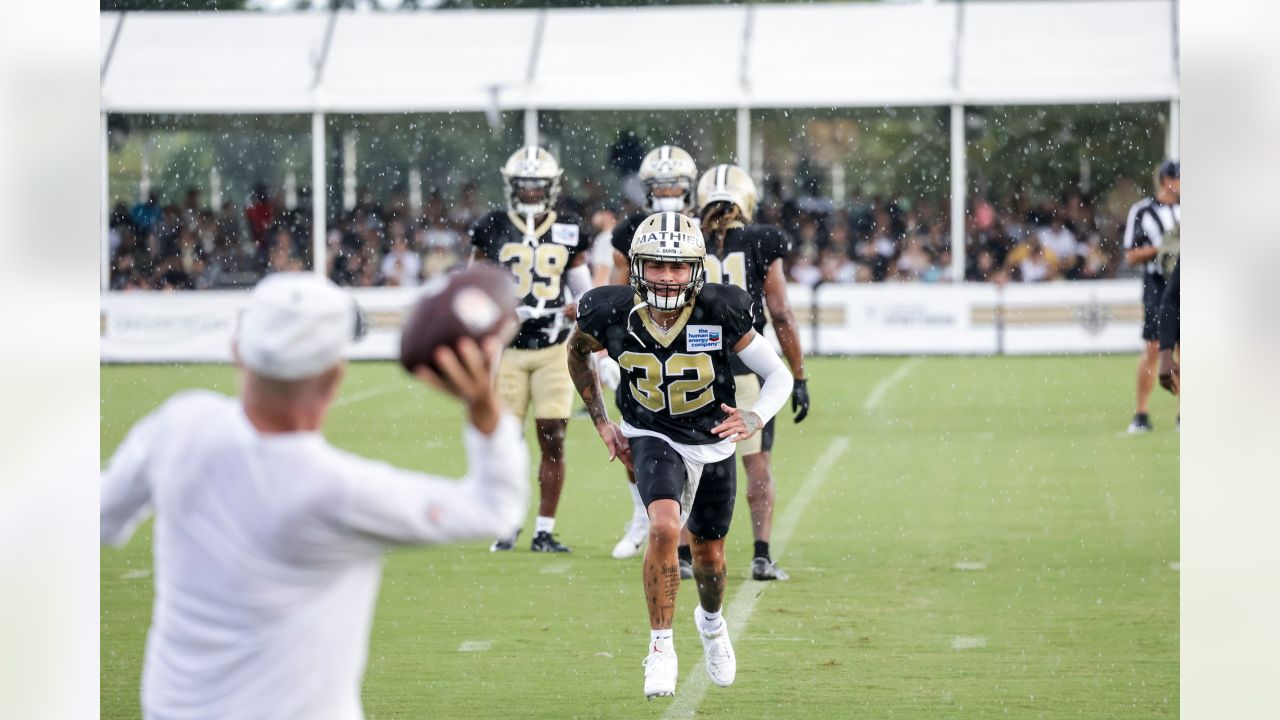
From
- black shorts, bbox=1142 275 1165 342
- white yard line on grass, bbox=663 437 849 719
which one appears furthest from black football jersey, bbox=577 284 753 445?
A: black shorts, bbox=1142 275 1165 342

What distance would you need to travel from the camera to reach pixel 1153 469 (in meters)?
10.5

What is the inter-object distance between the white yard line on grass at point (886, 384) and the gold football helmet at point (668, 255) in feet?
28.2

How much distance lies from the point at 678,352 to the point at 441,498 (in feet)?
9.40

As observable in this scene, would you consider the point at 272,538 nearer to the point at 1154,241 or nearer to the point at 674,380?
the point at 674,380

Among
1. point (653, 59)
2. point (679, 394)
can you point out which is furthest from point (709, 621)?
point (653, 59)

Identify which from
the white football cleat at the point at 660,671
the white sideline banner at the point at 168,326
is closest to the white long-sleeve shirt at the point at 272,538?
the white football cleat at the point at 660,671

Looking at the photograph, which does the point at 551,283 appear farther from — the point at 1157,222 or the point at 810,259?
the point at 810,259

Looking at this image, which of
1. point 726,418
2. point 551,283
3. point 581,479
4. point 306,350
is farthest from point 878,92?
point 306,350

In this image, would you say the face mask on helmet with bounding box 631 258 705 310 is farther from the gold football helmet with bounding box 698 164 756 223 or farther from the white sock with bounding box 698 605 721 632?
the gold football helmet with bounding box 698 164 756 223

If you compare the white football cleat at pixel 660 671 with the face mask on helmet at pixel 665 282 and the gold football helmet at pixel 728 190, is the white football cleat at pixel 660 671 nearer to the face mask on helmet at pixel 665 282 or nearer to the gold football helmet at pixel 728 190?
the face mask on helmet at pixel 665 282

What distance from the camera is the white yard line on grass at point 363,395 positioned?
1477cm

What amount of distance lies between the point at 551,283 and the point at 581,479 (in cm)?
253

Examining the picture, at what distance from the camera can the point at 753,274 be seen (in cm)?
728

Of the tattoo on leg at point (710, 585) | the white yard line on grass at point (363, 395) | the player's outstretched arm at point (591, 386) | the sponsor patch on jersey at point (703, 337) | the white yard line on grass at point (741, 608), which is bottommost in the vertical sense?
the white yard line on grass at point (363, 395)
